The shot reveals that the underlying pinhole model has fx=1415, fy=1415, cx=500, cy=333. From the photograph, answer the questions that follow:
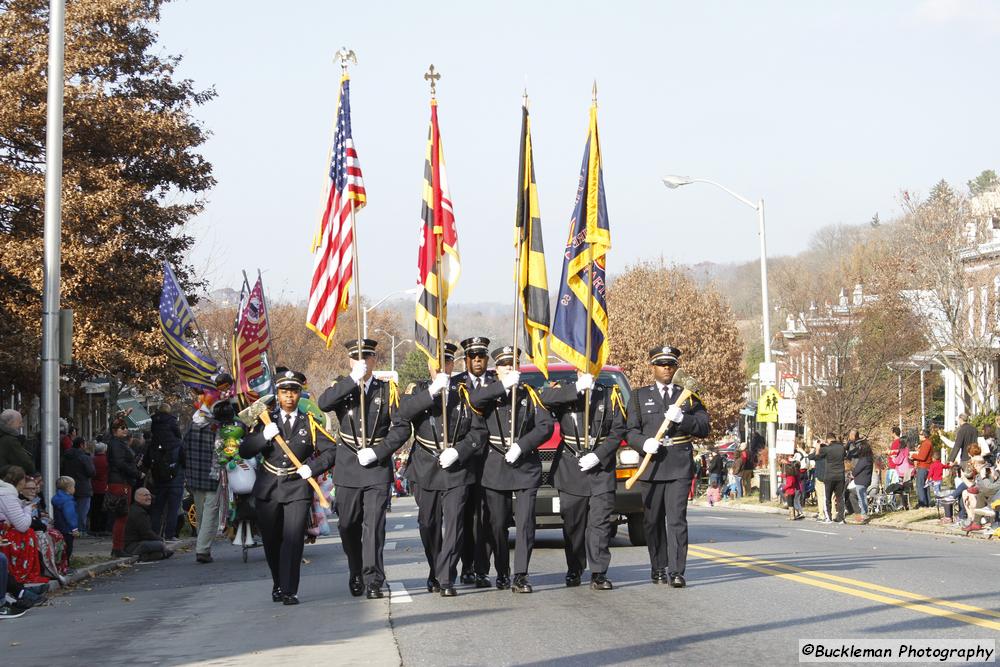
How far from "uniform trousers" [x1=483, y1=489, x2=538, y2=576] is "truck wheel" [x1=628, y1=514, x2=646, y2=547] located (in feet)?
15.5

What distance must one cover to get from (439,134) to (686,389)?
3567mm

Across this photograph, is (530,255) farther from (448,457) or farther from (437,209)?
(448,457)

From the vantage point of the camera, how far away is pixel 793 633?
377 inches

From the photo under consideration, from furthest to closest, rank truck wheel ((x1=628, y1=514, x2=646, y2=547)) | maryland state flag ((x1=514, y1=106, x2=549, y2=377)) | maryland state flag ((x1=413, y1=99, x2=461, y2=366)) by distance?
truck wheel ((x1=628, y1=514, x2=646, y2=547)) < maryland state flag ((x1=514, y1=106, x2=549, y2=377)) < maryland state flag ((x1=413, y1=99, x2=461, y2=366))

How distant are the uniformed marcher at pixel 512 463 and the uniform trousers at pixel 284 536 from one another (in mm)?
1653

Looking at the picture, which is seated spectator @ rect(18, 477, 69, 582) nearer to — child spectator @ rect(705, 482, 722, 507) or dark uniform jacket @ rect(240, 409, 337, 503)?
dark uniform jacket @ rect(240, 409, 337, 503)

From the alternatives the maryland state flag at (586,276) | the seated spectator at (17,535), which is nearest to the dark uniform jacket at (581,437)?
the maryland state flag at (586,276)

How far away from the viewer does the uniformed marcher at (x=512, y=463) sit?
40.6 ft

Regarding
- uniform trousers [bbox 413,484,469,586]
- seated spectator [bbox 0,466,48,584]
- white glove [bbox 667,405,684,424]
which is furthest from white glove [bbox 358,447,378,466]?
seated spectator [bbox 0,466,48,584]

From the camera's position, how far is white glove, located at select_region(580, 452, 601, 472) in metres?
12.5

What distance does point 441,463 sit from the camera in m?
12.3

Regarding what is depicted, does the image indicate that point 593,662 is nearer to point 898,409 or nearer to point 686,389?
point 686,389

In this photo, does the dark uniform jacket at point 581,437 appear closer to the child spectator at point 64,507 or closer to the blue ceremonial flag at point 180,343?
the child spectator at point 64,507

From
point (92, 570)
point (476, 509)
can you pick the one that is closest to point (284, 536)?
point (476, 509)
